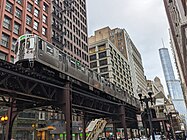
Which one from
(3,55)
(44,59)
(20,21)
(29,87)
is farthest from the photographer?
(20,21)

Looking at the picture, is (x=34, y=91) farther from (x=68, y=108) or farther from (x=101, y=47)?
(x=101, y=47)

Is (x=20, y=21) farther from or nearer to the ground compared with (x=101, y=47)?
nearer to the ground

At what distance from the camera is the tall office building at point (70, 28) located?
49.6 metres

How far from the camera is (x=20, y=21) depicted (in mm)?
38031

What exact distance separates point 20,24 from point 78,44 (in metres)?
23.1

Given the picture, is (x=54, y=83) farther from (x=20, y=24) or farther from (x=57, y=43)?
(x=57, y=43)

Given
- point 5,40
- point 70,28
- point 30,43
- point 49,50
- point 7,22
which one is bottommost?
point 49,50

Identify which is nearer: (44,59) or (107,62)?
(44,59)

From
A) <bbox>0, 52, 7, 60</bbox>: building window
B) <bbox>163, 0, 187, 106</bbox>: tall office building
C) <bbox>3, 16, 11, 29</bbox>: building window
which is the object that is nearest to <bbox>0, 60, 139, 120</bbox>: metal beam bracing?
<bbox>163, 0, 187, 106</bbox>: tall office building

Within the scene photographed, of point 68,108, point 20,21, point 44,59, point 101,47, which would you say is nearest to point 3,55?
point 20,21

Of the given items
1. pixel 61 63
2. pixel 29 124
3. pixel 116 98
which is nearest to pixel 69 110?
pixel 61 63

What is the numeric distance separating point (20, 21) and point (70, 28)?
19855mm

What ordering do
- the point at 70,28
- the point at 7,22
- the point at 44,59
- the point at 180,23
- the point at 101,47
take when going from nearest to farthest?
the point at 180,23, the point at 44,59, the point at 7,22, the point at 70,28, the point at 101,47

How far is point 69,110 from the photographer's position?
16578 mm
